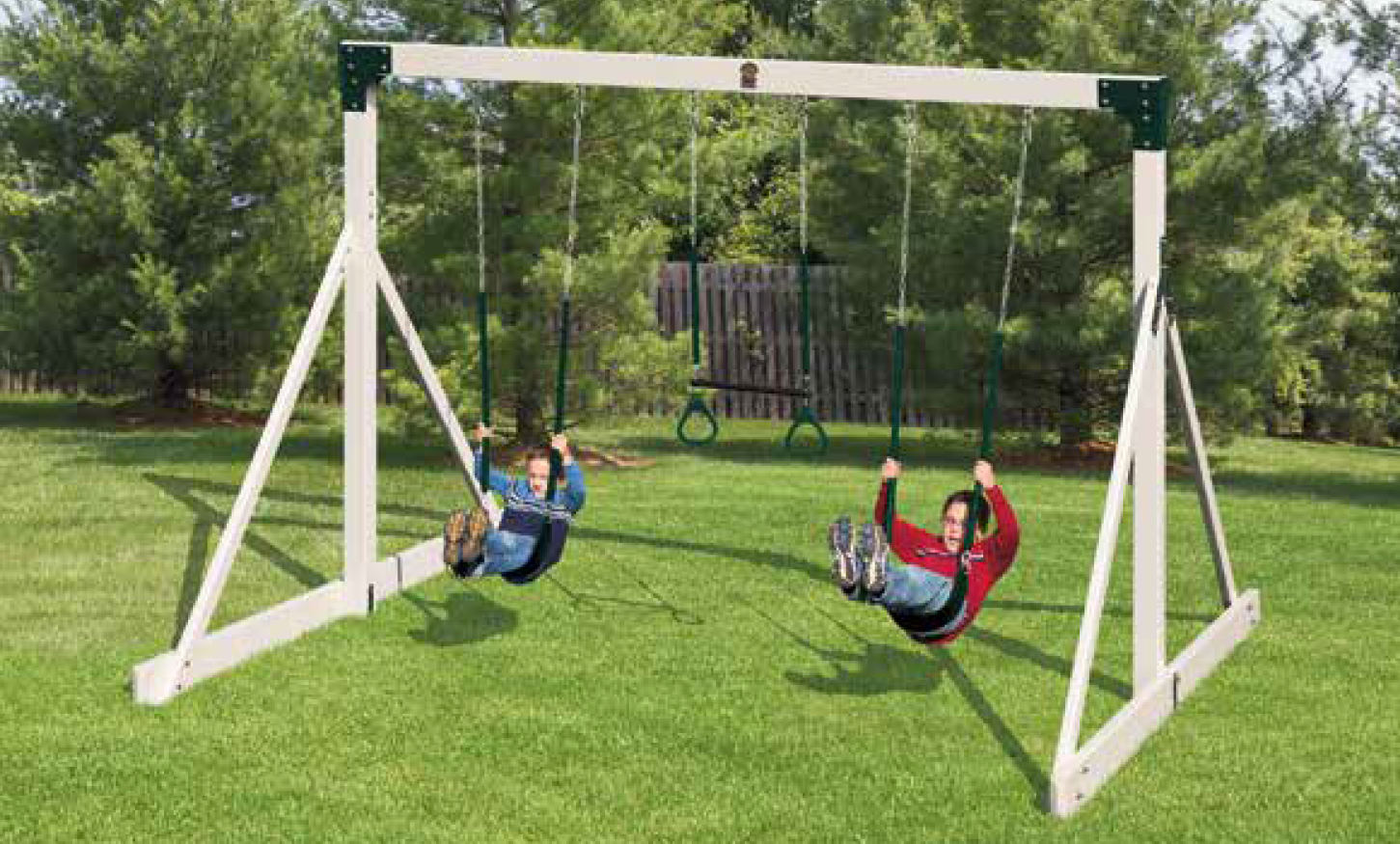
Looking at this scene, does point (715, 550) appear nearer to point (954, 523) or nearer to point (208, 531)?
point (208, 531)

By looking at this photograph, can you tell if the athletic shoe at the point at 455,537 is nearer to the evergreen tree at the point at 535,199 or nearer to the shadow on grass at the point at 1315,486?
the evergreen tree at the point at 535,199

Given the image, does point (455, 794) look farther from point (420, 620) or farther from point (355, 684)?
point (420, 620)

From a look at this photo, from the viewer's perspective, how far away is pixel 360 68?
8148 millimetres

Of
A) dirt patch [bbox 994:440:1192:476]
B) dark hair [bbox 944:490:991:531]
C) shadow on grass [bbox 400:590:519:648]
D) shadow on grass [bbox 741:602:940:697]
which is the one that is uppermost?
dark hair [bbox 944:490:991:531]

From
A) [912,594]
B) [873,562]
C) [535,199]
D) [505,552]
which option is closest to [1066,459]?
[535,199]

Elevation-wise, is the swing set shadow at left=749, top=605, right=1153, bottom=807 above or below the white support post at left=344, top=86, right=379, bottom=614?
below

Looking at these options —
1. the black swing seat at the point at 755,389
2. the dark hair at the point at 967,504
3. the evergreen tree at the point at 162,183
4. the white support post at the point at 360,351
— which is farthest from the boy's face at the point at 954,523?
the evergreen tree at the point at 162,183

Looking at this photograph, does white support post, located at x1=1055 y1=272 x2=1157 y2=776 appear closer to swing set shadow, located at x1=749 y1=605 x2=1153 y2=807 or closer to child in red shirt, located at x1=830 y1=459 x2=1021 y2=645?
child in red shirt, located at x1=830 y1=459 x2=1021 y2=645

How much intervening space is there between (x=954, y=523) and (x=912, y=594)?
817 mm

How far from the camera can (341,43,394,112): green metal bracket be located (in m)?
8.08

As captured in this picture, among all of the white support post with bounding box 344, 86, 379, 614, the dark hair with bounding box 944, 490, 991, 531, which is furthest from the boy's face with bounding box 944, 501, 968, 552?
the white support post with bounding box 344, 86, 379, 614

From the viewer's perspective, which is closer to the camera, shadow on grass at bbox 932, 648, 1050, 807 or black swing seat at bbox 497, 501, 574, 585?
shadow on grass at bbox 932, 648, 1050, 807

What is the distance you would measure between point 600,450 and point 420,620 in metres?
7.27

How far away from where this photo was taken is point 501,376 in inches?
559
